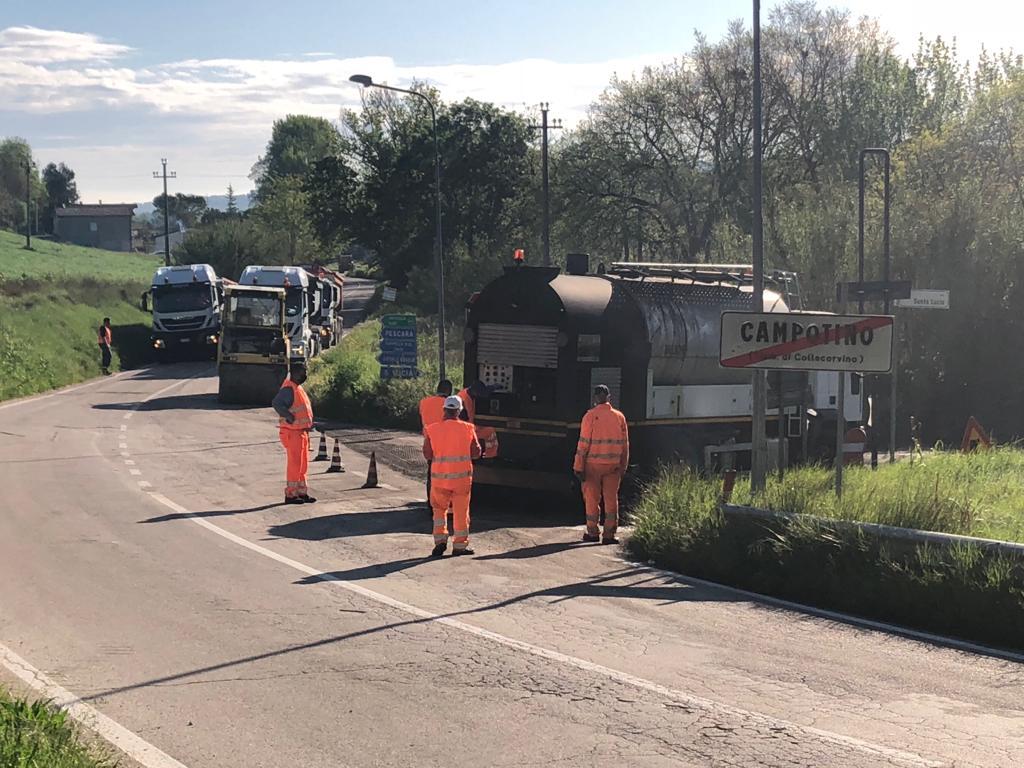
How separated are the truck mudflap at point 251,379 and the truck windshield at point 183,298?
13024 millimetres

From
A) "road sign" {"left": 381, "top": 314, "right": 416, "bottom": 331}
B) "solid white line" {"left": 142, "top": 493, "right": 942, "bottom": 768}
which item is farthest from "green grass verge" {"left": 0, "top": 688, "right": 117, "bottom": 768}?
"road sign" {"left": 381, "top": 314, "right": 416, "bottom": 331}

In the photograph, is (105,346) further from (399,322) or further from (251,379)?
(399,322)

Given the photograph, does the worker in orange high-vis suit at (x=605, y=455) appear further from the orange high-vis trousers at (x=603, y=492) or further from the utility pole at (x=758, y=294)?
the utility pole at (x=758, y=294)

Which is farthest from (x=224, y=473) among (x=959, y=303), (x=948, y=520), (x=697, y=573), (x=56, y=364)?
(x=56, y=364)

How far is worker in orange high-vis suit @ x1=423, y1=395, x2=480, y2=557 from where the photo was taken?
12.1m

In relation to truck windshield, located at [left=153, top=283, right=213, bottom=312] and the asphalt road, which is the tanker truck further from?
truck windshield, located at [left=153, top=283, right=213, bottom=312]

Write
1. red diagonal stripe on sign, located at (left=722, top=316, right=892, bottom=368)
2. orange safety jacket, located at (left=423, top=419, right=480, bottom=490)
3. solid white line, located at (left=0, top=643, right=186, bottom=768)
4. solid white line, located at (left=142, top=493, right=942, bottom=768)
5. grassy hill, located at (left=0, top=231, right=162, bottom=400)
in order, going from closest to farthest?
solid white line, located at (left=0, top=643, right=186, bottom=768)
solid white line, located at (left=142, top=493, right=942, bottom=768)
red diagonal stripe on sign, located at (left=722, top=316, right=892, bottom=368)
orange safety jacket, located at (left=423, top=419, right=480, bottom=490)
grassy hill, located at (left=0, top=231, right=162, bottom=400)

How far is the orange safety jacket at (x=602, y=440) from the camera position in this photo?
1341cm

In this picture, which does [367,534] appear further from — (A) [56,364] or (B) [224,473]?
(A) [56,364]

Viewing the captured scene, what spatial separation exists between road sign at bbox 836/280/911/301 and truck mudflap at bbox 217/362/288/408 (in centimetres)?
1723

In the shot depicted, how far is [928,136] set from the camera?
1483 inches

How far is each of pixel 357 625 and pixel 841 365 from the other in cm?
544

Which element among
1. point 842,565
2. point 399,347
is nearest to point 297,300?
point 399,347

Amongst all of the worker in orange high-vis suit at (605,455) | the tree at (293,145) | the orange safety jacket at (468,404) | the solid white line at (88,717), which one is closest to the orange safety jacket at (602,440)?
the worker in orange high-vis suit at (605,455)
